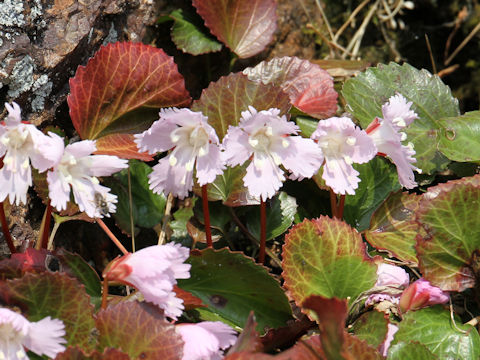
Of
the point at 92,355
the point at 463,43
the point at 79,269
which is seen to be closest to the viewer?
the point at 92,355

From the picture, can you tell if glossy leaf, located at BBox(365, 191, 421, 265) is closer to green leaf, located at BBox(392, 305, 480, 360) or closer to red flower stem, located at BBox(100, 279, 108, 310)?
green leaf, located at BBox(392, 305, 480, 360)

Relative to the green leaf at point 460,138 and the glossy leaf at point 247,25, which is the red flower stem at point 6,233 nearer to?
the glossy leaf at point 247,25

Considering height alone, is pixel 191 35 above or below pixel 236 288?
above

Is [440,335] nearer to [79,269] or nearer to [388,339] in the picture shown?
[388,339]

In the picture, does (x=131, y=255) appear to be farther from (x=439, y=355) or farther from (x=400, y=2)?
(x=400, y=2)

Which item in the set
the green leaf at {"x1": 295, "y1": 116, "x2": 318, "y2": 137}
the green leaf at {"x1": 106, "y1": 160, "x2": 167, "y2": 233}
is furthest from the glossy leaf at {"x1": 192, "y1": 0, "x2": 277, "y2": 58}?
the green leaf at {"x1": 106, "y1": 160, "x2": 167, "y2": 233}

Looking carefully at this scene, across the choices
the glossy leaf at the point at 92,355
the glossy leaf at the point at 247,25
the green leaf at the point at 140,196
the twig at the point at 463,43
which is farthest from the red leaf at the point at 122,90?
the twig at the point at 463,43

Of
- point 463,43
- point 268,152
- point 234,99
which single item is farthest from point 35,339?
point 463,43
